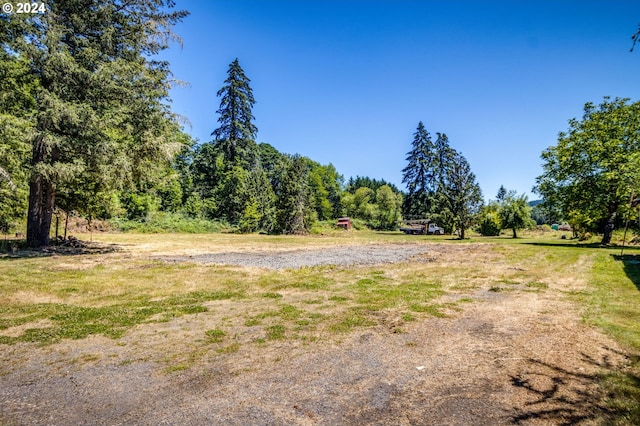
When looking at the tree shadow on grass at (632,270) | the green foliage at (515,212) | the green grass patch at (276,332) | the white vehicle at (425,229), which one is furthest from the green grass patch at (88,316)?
the white vehicle at (425,229)

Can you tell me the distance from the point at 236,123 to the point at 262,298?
148ft

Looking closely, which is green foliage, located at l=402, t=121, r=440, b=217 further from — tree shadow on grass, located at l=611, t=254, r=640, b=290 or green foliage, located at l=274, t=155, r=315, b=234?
tree shadow on grass, located at l=611, t=254, r=640, b=290

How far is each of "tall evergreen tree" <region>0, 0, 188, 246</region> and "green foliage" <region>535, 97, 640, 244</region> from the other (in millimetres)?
28448

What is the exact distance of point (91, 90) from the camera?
1392 cm

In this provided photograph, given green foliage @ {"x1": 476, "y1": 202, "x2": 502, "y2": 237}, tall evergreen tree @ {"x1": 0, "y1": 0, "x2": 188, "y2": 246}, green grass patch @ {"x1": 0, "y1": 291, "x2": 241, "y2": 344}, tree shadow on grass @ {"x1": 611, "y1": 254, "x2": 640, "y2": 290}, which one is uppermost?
tall evergreen tree @ {"x1": 0, "y1": 0, "x2": 188, "y2": 246}

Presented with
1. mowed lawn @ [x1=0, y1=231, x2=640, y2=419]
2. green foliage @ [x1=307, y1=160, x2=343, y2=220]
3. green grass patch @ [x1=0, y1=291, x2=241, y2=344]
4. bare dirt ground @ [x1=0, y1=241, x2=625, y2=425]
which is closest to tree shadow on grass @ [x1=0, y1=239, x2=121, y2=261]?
mowed lawn @ [x1=0, y1=231, x2=640, y2=419]

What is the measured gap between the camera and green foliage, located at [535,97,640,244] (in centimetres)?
2364

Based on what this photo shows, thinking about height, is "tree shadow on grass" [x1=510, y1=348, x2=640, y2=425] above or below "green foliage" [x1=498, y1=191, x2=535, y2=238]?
below

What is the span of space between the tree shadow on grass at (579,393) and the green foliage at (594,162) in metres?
24.9

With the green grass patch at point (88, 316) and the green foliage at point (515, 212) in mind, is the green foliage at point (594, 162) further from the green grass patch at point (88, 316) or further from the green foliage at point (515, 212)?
the green grass patch at point (88, 316)

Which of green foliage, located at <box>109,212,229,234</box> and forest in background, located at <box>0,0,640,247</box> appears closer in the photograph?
forest in background, located at <box>0,0,640,247</box>

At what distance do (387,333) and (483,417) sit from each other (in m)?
2.28

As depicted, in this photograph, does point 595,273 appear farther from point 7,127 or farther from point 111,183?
point 7,127

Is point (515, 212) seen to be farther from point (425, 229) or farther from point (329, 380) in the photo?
point (329, 380)
